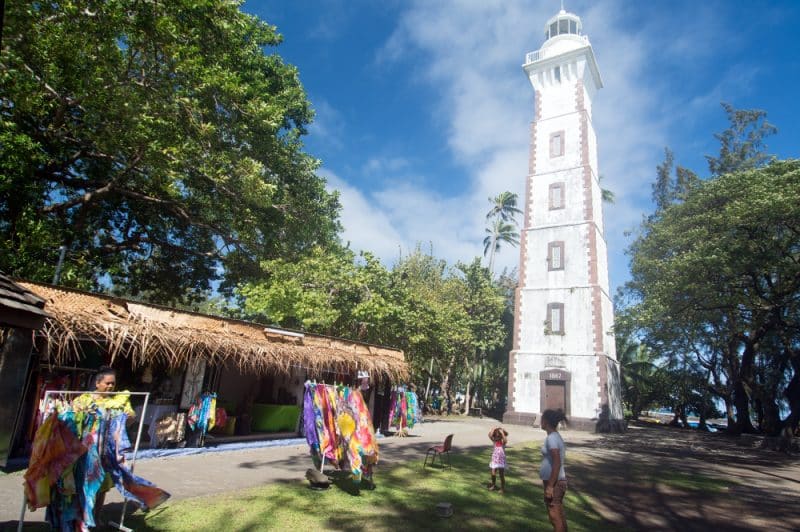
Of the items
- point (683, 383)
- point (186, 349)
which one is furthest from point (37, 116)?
point (683, 383)

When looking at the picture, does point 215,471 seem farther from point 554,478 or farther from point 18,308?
point 554,478

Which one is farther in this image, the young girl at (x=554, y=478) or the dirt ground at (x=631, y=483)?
the dirt ground at (x=631, y=483)

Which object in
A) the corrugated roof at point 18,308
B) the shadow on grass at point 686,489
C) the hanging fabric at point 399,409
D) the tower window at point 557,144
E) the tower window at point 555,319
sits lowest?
the shadow on grass at point 686,489

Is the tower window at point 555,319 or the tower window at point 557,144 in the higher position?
the tower window at point 557,144

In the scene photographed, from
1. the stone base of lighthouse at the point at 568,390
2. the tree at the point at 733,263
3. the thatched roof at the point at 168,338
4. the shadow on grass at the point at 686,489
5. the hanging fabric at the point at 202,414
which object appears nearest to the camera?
the shadow on grass at the point at 686,489

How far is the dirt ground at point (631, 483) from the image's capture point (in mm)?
7156

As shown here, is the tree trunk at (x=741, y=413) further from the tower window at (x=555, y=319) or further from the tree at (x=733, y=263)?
the tower window at (x=555, y=319)

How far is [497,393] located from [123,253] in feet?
104

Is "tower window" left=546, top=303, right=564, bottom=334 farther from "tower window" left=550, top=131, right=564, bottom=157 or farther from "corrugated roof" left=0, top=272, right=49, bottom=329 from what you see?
"corrugated roof" left=0, top=272, right=49, bottom=329

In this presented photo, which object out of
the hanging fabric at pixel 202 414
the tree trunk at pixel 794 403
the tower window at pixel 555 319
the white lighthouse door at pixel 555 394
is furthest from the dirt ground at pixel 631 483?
the tower window at pixel 555 319

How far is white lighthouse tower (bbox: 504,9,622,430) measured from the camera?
82.0 ft

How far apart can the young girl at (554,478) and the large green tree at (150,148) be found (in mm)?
13284

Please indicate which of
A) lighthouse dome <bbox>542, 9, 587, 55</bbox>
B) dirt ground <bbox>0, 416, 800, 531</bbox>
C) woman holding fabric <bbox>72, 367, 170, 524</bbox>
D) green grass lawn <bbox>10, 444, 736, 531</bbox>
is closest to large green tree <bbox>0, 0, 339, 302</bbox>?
dirt ground <bbox>0, 416, 800, 531</bbox>

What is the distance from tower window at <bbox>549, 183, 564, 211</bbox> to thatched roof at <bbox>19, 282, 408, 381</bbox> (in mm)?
18726
